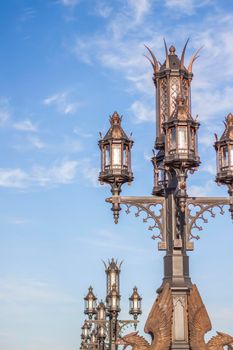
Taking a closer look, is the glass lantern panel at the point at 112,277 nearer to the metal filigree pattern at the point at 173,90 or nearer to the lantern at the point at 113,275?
the lantern at the point at 113,275

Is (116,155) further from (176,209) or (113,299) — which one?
(113,299)

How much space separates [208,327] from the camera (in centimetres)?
1422

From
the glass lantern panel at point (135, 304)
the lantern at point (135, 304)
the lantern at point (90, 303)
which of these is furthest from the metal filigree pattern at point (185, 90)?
the lantern at point (90, 303)

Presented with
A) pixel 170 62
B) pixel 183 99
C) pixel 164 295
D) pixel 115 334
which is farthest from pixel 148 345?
pixel 115 334

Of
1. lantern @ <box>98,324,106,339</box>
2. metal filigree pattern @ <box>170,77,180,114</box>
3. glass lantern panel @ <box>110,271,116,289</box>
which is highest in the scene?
metal filigree pattern @ <box>170,77,180,114</box>

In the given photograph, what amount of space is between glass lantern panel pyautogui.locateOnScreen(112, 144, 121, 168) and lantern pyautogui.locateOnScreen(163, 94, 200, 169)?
97cm

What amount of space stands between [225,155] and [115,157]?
210 cm

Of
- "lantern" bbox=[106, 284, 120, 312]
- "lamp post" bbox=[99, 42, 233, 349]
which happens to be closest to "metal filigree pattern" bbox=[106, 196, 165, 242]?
"lamp post" bbox=[99, 42, 233, 349]

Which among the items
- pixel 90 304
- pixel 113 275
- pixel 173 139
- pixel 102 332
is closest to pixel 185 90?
pixel 173 139

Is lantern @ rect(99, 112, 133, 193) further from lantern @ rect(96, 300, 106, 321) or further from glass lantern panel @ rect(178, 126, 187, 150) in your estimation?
lantern @ rect(96, 300, 106, 321)

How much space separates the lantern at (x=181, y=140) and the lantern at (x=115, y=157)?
2.91 ft

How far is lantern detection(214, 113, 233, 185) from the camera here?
1431 cm

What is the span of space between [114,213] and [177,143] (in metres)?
1.77

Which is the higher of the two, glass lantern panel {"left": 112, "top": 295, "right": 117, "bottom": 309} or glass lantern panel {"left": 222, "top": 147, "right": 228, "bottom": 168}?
glass lantern panel {"left": 222, "top": 147, "right": 228, "bottom": 168}
